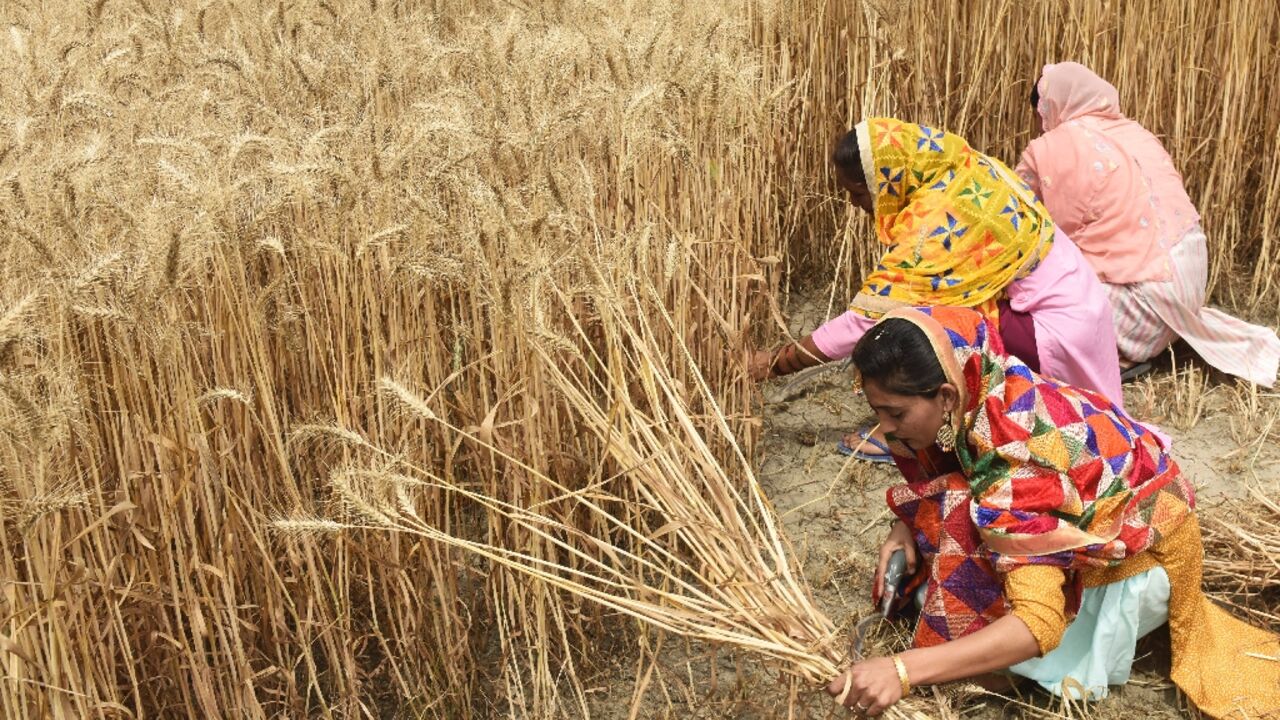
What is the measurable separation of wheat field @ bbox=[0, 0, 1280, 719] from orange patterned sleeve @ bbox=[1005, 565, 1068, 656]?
1.21 feet

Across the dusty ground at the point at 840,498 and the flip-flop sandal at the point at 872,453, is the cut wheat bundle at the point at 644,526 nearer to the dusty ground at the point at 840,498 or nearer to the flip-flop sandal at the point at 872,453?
the dusty ground at the point at 840,498

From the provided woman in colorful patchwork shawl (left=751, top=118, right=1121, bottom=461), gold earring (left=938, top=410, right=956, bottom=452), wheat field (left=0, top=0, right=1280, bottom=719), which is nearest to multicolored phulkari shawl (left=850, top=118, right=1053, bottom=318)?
woman in colorful patchwork shawl (left=751, top=118, right=1121, bottom=461)

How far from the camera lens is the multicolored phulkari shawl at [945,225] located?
8.57ft

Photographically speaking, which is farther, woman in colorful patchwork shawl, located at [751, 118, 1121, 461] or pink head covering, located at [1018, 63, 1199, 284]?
pink head covering, located at [1018, 63, 1199, 284]

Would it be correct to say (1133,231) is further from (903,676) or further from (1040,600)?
(903,676)

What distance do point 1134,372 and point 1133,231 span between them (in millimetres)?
375

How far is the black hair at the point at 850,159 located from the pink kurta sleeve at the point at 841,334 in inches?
12.3

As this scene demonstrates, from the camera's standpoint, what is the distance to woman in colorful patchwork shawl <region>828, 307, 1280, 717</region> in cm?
173

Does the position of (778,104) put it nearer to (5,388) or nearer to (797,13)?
(797,13)

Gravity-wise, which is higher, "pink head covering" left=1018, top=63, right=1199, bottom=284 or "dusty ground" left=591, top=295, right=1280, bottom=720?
"pink head covering" left=1018, top=63, right=1199, bottom=284

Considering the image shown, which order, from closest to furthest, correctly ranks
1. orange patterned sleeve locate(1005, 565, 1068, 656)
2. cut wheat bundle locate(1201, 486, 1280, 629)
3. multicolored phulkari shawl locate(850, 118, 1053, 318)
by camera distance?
1. orange patterned sleeve locate(1005, 565, 1068, 656)
2. cut wheat bundle locate(1201, 486, 1280, 629)
3. multicolored phulkari shawl locate(850, 118, 1053, 318)

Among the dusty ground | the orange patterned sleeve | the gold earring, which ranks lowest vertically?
the dusty ground

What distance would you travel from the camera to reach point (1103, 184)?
10.0 ft

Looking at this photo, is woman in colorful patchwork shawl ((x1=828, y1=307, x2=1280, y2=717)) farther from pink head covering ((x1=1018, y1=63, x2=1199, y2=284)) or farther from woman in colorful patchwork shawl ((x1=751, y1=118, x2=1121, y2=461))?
pink head covering ((x1=1018, y1=63, x2=1199, y2=284))
